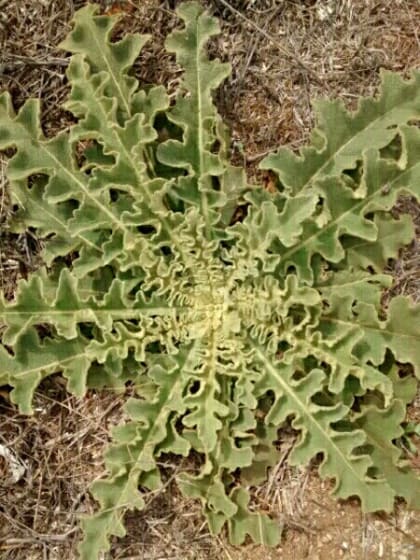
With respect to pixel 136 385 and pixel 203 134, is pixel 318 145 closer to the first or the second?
pixel 203 134

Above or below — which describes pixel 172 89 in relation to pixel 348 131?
below

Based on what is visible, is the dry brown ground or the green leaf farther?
the dry brown ground

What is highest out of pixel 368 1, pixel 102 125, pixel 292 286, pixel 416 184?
pixel 368 1

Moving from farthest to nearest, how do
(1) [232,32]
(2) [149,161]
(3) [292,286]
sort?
(1) [232,32] < (2) [149,161] < (3) [292,286]

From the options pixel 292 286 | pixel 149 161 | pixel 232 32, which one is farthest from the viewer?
pixel 232 32

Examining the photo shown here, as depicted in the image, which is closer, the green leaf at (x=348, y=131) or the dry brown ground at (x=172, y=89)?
the green leaf at (x=348, y=131)

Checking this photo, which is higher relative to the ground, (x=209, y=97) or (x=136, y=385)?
(x=209, y=97)

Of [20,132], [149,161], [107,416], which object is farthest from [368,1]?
[107,416]

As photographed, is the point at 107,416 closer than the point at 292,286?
No
